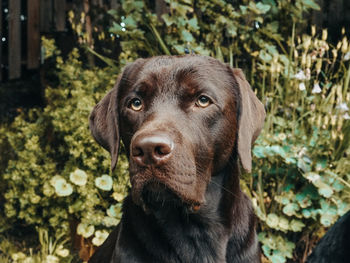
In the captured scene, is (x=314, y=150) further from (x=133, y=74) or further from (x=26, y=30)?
(x=26, y=30)

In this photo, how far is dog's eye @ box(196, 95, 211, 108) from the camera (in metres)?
2.58

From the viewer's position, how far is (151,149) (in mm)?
2143

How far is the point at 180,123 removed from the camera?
2.42 meters

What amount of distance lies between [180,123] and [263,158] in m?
1.73

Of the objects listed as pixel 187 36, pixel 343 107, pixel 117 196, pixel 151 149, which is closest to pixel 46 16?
pixel 187 36

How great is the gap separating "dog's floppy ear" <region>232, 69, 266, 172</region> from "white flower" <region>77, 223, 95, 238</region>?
1592 millimetres

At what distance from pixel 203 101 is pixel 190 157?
0.39m

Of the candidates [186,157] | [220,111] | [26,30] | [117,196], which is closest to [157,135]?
[186,157]

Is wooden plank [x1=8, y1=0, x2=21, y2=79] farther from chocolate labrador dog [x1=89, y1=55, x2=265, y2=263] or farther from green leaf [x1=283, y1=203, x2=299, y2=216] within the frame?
green leaf [x1=283, y1=203, x2=299, y2=216]

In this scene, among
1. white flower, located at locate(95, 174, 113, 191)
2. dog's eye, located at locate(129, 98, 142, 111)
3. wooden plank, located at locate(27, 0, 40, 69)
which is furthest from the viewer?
wooden plank, located at locate(27, 0, 40, 69)

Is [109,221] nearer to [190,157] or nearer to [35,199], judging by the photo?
[35,199]

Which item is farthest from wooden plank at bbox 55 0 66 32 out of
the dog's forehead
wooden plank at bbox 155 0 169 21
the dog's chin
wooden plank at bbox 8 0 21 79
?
the dog's chin

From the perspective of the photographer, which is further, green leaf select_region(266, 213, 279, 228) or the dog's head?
green leaf select_region(266, 213, 279, 228)

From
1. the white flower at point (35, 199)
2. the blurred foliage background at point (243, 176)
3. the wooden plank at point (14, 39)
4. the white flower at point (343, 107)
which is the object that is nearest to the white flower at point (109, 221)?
the blurred foliage background at point (243, 176)
